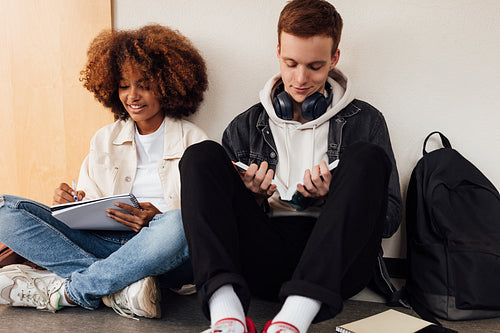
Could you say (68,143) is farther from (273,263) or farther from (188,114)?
(273,263)

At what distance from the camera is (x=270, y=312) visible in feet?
4.48

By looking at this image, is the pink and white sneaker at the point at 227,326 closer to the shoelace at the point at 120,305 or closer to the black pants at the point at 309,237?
the black pants at the point at 309,237

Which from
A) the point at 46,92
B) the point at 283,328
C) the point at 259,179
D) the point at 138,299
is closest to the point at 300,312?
the point at 283,328

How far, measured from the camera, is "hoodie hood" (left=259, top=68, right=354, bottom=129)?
1.40 metres

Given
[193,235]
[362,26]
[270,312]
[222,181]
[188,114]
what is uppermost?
[362,26]

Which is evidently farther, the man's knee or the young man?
the man's knee

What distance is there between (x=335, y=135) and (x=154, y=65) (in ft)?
2.46

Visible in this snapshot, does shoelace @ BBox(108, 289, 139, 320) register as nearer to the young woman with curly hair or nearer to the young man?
the young woman with curly hair

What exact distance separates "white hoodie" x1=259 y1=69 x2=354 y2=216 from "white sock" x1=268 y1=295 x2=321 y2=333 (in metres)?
Result: 0.56

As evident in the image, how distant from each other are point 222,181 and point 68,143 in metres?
1.12

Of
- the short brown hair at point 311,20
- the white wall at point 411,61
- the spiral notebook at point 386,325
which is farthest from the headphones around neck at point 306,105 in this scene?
the spiral notebook at point 386,325

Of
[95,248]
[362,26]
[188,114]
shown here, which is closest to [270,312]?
[95,248]

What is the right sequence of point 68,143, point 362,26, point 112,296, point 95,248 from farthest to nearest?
point 68,143 → point 362,26 → point 95,248 → point 112,296

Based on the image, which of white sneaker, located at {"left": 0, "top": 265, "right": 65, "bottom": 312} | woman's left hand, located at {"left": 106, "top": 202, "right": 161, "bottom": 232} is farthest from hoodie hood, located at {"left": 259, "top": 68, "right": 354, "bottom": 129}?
white sneaker, located at {"left": 0, "top": 265, "right": 65, "bottom": 312}
